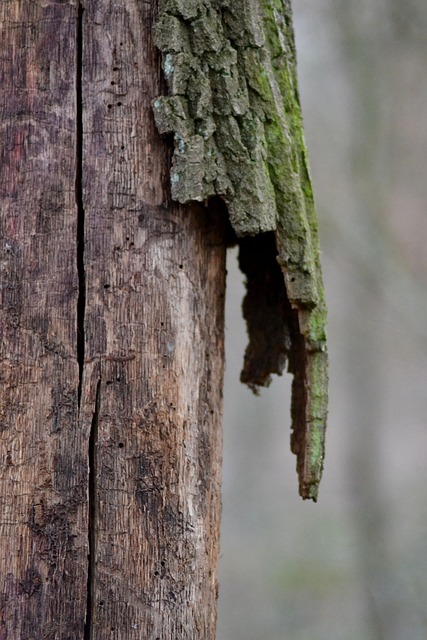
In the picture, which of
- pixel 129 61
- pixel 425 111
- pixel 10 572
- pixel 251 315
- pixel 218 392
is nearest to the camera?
pixel 10 572

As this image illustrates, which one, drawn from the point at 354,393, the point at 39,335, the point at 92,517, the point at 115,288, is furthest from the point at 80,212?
the point at 354,393

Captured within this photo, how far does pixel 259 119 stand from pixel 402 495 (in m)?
10.9

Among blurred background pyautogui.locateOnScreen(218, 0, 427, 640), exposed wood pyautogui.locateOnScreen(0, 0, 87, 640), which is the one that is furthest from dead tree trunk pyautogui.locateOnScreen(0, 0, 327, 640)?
blurred background pyautogui.locateOnScreen(218, 0, 427, 640)

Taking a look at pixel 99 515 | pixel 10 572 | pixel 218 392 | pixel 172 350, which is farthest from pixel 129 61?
pixel 10 572

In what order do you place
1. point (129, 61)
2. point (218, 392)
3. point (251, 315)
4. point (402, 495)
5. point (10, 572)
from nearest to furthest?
point (10, 572)
point (129, 61)
point (218, 392)
point (251, 315)
point (402, 495)

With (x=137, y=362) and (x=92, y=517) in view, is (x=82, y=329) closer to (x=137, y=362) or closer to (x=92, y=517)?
(x=137, y=362)

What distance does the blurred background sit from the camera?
22.6 ft

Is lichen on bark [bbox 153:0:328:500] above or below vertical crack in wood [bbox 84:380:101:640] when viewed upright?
above

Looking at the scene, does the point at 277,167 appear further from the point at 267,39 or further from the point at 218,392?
the point at 218,392

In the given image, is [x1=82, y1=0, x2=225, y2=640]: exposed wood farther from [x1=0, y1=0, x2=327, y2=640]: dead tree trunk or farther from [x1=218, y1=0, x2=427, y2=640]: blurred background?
[x1=218, y1=0, x2=427, y2=640]: blurred background

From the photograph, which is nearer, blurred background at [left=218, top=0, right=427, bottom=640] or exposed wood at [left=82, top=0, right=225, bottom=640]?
exposed wood at [left=82, top=0, right=225, bottom=640]

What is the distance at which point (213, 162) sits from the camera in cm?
192

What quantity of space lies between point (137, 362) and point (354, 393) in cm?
808

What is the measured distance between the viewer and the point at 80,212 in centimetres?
189
